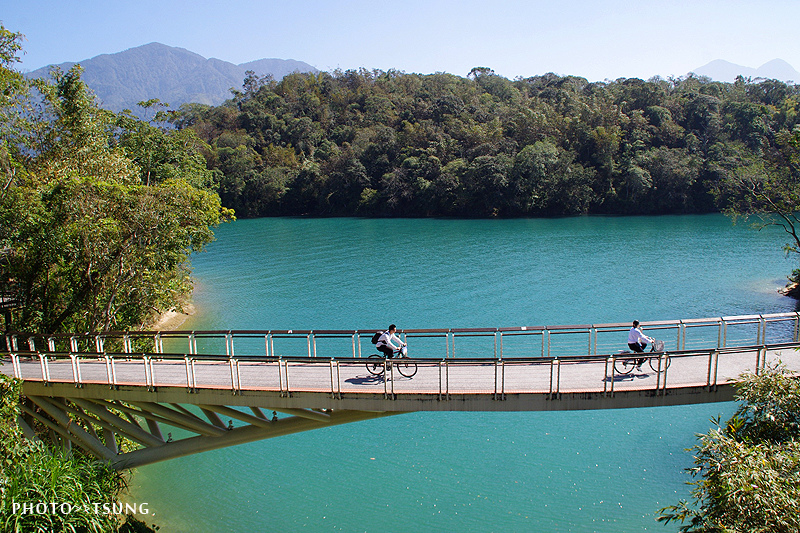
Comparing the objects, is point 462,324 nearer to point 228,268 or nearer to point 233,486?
point 233,486

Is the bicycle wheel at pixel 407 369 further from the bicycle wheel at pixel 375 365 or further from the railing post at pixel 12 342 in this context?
the railing post at pixel 12 342

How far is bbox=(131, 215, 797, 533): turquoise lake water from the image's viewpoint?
14.0 metres

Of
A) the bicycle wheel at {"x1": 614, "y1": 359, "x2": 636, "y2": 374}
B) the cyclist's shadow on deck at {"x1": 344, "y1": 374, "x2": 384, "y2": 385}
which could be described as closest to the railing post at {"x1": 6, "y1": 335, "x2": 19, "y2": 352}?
the cyclist's shadow on deck at {"x1": 344, "y1": 374, "x2": 384, "y2": 385}

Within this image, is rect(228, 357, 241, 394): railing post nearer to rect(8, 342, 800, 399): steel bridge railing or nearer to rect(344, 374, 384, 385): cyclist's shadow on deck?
rect(8, 342, 800, 399): steel bridge railing

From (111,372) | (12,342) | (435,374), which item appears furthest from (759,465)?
(12,342)

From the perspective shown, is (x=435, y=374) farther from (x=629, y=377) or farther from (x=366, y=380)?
(x=629, y=377)

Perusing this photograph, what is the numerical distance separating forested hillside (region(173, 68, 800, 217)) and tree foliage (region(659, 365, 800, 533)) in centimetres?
5964

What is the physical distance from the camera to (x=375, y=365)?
11766 mm

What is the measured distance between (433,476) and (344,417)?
16.9 feet

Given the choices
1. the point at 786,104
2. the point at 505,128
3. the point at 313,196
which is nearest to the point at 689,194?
the point at 786,104

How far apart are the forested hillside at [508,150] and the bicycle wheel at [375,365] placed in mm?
59308

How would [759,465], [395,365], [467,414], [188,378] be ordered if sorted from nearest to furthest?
1. [759,465]
2. [188,378]
3. [395,365]
4. [467,414]

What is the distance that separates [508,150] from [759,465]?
68128mm

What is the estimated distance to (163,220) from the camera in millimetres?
16172
